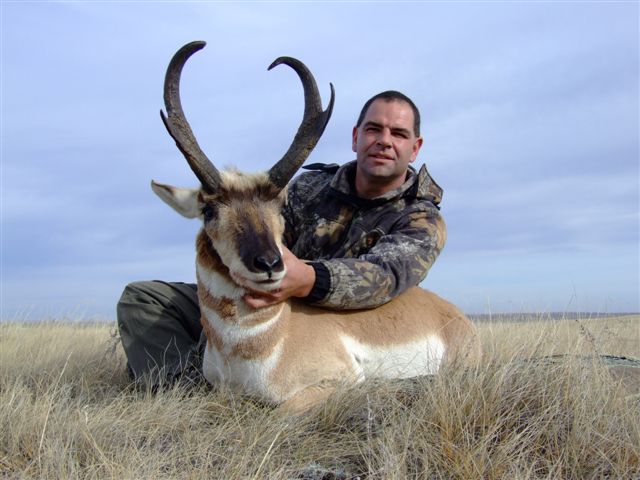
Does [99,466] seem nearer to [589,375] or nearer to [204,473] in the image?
[204,473]

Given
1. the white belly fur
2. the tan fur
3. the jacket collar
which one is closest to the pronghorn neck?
the tan fur

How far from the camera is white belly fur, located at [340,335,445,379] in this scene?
5609 mm

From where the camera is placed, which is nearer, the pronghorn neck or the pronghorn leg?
the pronghorn leg

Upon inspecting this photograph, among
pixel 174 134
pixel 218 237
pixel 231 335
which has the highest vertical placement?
pixel 174 134

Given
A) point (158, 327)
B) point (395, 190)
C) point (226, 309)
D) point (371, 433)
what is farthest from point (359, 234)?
point (371, 433)

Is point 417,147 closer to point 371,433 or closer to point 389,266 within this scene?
point 389,266

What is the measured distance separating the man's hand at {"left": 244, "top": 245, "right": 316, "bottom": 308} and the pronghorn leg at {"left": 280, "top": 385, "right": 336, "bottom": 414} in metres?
0.77

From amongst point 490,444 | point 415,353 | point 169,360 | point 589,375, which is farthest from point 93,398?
point 589,375

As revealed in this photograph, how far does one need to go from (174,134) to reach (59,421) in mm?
2301

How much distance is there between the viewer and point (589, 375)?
15.6 ft

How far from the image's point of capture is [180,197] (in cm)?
551

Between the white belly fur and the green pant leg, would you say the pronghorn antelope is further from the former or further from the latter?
the green pant leg

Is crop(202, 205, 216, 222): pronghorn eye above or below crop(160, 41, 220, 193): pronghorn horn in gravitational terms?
below

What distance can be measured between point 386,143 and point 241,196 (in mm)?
1992
